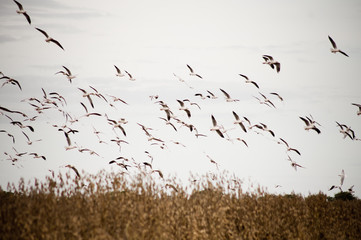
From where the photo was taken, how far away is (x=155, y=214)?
27.2 ft

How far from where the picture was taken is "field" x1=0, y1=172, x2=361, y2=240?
7.22 m

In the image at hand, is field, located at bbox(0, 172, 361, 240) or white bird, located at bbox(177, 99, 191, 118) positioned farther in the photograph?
white bird, located at bbox(177, 99, 191, 118)

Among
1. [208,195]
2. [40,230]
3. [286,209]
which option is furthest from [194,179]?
[40,230]

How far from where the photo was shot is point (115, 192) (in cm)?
923

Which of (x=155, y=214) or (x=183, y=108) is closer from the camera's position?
(x=155, y=214)

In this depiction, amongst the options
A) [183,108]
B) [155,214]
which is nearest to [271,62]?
[183,108]

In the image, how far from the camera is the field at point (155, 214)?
7.22 metres

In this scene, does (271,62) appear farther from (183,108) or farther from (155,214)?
(155,214)

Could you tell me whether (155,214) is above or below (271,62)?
below

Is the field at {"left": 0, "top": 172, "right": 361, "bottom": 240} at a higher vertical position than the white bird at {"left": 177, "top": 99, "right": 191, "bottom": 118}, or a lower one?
lower

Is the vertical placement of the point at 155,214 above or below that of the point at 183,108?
below

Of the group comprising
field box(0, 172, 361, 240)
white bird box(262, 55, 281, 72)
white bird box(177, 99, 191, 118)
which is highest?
white bird box(262, 55, 281, 72)

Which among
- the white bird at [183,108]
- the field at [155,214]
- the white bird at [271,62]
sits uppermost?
the white bird at [271,62]

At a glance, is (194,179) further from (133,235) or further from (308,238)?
(133,235)
